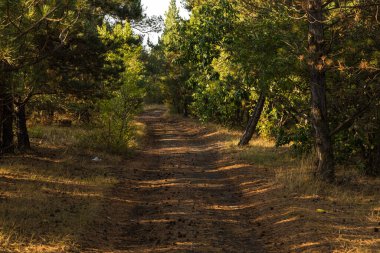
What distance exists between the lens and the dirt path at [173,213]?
8148 mm

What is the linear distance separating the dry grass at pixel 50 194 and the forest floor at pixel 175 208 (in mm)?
22

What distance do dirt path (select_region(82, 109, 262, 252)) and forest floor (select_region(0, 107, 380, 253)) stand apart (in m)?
0.02

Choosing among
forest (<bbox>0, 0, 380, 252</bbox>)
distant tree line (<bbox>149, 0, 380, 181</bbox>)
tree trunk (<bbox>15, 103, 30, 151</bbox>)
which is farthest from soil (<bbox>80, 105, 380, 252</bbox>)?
tree trunk (<bbox>15, 103, 30, 151</bbox>)

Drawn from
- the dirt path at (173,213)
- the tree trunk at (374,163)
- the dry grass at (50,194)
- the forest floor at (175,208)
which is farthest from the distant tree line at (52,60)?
the tree trunk at (374,163)

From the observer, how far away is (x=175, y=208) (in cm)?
1071

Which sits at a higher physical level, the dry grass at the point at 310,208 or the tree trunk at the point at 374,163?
the tree trunk at the point at 374,163

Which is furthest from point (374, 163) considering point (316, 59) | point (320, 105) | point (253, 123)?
point (253, 123)

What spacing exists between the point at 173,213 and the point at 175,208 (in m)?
0.46

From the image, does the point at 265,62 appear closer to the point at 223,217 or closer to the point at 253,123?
the point at 223,217

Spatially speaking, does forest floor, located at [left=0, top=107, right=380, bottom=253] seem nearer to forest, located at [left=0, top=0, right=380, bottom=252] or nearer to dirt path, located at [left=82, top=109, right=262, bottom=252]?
dirt path, located at [left=82, top=109, right=262, bottom=252]

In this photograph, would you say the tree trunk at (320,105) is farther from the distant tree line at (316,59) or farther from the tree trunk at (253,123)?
the tree trunk at (253,123)

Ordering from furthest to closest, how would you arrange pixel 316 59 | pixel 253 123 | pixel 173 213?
pixel 253 123 → pixel 316 59 → pixel 173 213

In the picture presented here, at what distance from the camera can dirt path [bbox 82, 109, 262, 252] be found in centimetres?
815

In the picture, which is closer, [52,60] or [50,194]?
[50,194]
